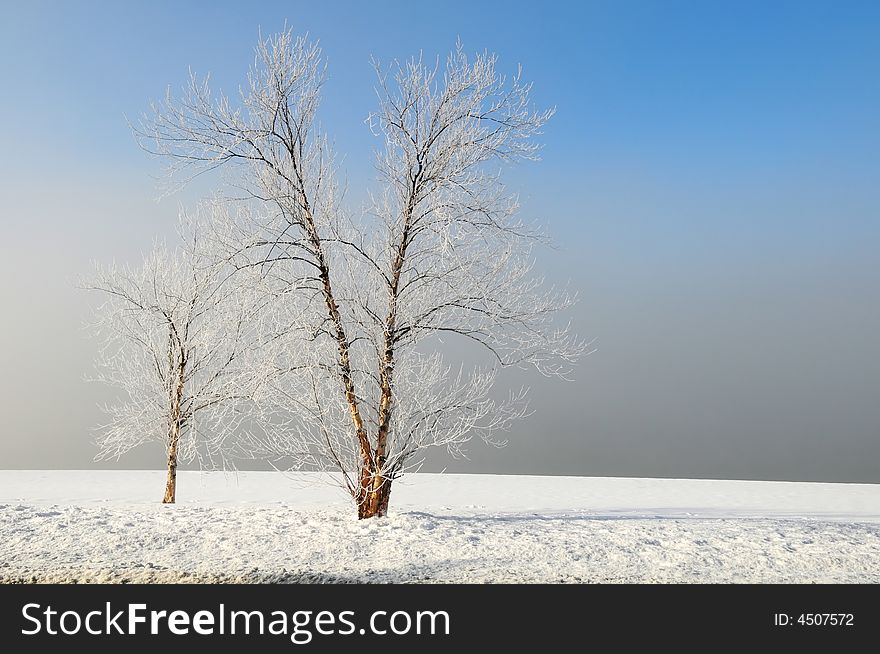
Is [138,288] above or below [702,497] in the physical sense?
above

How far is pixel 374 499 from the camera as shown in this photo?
1065 centimetres

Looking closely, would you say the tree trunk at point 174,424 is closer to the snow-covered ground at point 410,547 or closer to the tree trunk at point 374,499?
the snow-covered ground at point 410,547

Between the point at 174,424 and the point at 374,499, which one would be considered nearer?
the point at 374,499

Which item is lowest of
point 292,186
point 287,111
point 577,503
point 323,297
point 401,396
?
point 577,503

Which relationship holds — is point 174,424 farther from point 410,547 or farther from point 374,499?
point 410,547

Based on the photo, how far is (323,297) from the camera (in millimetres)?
10812

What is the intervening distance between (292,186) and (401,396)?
337 cm

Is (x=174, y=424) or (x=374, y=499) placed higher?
(x=174, y=424)

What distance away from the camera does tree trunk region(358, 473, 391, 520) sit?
10641mm

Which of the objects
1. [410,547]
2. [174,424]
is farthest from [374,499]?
[174,424]

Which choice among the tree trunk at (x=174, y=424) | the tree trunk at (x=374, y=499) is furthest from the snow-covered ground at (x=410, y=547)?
the tree trunk at (x=174, y=424)

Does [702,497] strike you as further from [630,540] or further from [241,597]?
[241,597]

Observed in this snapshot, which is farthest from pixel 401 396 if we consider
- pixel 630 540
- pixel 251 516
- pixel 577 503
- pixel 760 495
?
pixel 760 495

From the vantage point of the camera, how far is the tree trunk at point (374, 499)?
10.6m
